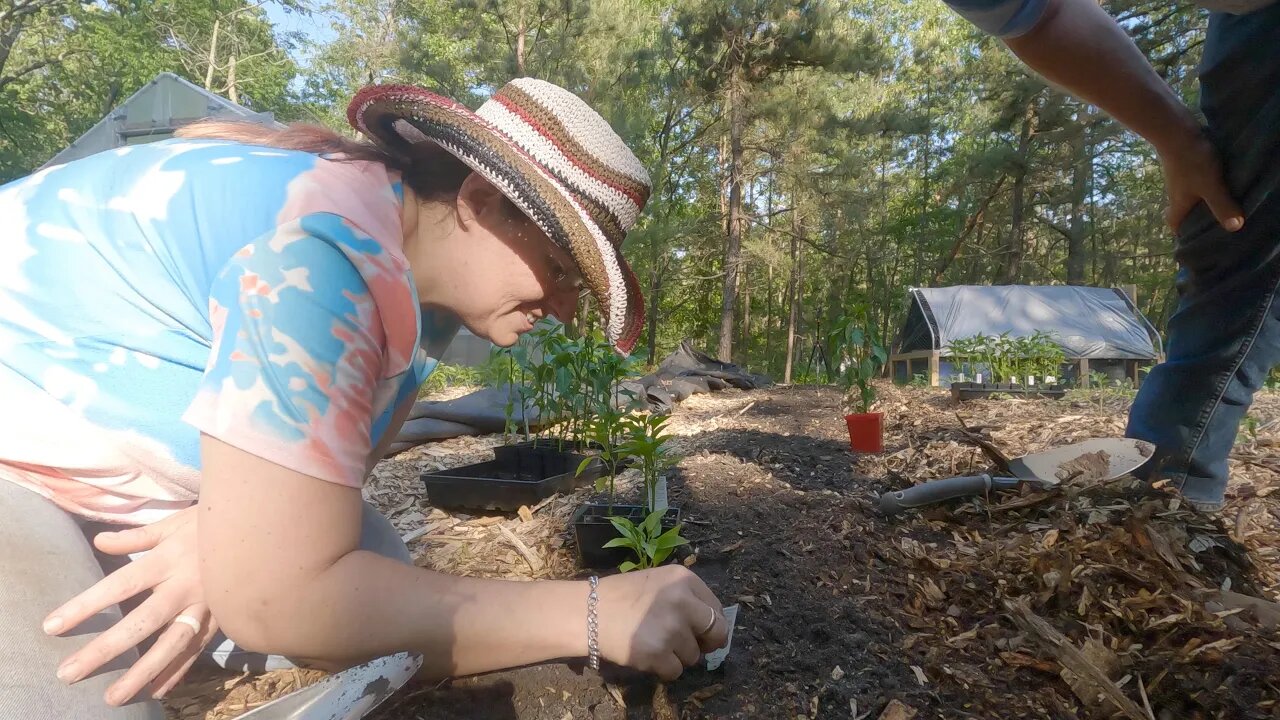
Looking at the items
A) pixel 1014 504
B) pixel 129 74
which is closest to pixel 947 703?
pixel 1014 504

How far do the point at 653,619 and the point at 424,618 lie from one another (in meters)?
0.34

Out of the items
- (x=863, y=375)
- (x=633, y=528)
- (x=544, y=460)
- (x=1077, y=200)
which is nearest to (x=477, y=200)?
(x=633, y=528)

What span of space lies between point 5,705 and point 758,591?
141cm

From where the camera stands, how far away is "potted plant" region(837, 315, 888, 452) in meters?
3.11

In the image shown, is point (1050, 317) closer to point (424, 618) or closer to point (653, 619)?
point (653, 619)

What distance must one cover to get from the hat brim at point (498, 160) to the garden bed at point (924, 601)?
831 millimetres

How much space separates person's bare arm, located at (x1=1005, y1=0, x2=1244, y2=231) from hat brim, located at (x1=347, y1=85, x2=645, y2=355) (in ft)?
3.64

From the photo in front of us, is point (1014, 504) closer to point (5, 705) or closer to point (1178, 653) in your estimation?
point (1178, 653)

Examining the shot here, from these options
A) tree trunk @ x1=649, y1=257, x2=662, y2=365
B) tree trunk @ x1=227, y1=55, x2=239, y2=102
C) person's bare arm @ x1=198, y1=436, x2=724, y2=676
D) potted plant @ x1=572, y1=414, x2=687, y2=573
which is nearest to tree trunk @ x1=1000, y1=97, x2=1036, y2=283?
tree trunk @ x1=649, y1=257, x2=662, y2=365

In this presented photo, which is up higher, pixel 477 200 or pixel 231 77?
pixel 231 77

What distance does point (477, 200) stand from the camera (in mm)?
1139

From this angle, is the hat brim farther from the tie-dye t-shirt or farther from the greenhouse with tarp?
the greenhouse with tarp

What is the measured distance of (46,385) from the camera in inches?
38.2

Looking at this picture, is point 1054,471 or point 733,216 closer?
point 1054,471
